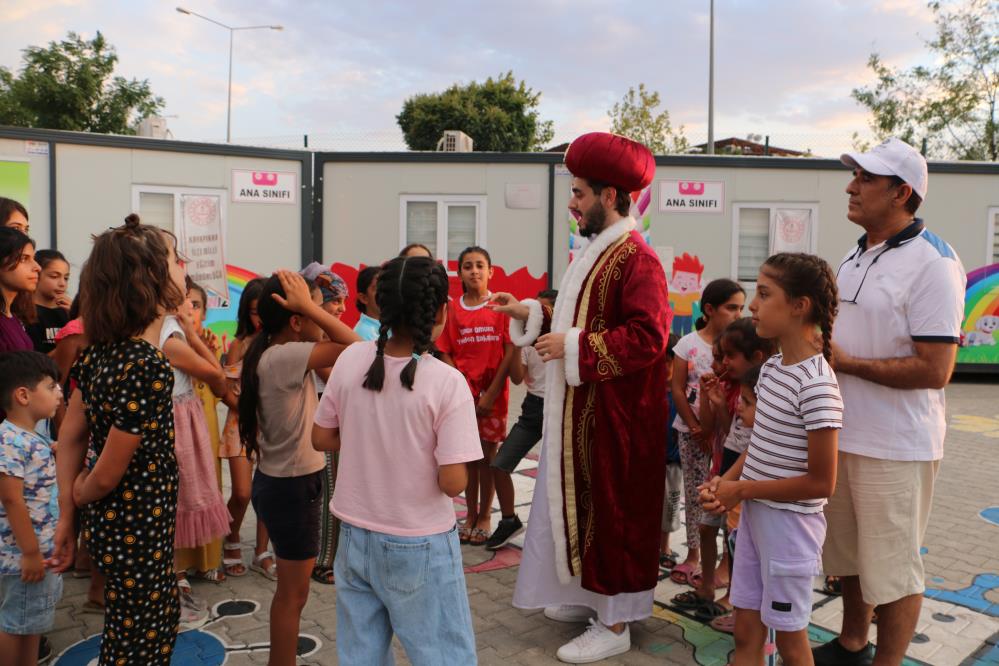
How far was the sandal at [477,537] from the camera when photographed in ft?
15.6

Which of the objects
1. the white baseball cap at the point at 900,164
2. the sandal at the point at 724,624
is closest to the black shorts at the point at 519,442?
the sandal at the point at 724,624

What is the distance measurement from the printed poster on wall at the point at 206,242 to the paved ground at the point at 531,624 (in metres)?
5.91

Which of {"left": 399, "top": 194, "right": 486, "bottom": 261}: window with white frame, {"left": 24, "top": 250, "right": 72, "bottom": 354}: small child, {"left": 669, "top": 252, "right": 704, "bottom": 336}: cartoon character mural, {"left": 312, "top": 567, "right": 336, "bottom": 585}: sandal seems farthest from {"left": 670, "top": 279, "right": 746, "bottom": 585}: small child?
{"left": 669, "top": 252, "right": 704, "bottom": 336}: cartoon character mural

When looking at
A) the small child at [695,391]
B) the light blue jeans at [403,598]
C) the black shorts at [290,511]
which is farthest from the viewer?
the small child at [695,391]

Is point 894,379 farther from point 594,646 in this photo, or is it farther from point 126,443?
point 126,443

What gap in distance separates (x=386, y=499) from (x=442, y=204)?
8.91m

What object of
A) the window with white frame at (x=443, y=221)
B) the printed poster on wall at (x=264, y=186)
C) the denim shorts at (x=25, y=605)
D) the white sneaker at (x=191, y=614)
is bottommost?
the white sneaker at (x=191, y=614)

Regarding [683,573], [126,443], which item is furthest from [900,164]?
[126,443]

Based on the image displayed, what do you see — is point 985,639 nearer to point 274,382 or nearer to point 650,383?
point 650,383

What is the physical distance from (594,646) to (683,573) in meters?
1.04

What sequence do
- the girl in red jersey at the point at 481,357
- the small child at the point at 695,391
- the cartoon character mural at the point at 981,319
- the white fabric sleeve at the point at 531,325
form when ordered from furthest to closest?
the cartoon character mural at the point at 981,319 < the girl in red jersey at the point at 481,357 < the small child at the point at 695,391 < the white fabric sleeve at the point at 531,325

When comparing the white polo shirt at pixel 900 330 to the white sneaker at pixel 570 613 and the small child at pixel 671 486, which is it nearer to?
the small child at pixel 671 486

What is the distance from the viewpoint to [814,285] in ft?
8.38

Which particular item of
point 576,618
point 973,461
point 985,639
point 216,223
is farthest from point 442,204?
point 985,639
